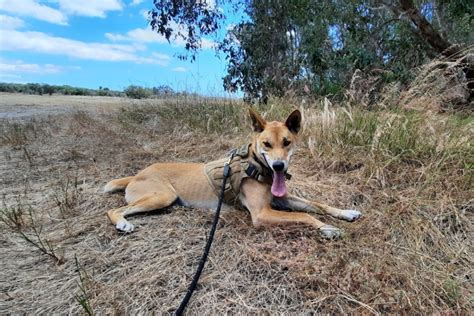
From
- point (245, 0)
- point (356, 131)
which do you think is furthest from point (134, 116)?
point (356, 131)

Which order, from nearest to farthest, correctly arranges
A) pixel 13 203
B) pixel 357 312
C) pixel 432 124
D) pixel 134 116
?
pixel 357 312
pixel 13 203
pixel 432 124
pixel 134 116

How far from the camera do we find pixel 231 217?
3.40 metres

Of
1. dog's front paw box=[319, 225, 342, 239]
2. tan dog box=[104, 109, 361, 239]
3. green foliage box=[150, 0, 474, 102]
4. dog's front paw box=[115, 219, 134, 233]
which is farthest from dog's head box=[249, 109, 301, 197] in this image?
green foliage box=[150, 0, 474, 102]

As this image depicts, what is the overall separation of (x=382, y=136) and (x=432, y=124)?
66cm

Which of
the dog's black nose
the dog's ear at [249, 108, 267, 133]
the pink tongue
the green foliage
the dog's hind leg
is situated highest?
the green foliage

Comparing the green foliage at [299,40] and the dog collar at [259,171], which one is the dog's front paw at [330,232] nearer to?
the dog collar at [259,171]

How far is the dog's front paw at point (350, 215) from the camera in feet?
10.7

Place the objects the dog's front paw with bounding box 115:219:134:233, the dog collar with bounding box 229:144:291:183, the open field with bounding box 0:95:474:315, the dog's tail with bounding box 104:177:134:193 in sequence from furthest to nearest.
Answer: the dog's tail with bounding box 104:177:134:193 → the dog collar with bounding box 229:144:291:183 → the dog's front paw with bounding box 115:219:134:233 → the open field with bounding box 0:95:474:315

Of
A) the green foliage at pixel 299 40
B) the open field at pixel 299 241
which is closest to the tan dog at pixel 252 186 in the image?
the open field at pixel 299 241

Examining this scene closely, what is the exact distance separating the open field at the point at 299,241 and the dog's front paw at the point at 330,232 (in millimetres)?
61

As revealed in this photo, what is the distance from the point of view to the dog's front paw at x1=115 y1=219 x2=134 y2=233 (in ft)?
10.4

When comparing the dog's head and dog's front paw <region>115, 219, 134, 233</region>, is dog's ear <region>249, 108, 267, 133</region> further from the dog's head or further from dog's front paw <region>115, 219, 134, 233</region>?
dog's front paw <region>115, 219, 134, 233</region>

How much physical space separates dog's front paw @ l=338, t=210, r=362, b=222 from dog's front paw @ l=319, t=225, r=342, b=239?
40 centimetres

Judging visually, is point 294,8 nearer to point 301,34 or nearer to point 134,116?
point 301,34
